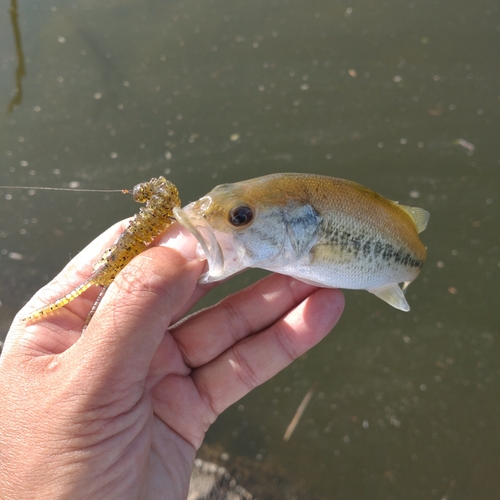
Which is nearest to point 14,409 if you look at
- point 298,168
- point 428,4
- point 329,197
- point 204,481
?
point 329,197

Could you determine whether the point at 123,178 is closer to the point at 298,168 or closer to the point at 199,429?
the point at 298,168

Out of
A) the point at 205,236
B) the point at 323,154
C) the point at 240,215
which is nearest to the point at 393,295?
the point at 240,215

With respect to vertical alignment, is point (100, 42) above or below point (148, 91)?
above

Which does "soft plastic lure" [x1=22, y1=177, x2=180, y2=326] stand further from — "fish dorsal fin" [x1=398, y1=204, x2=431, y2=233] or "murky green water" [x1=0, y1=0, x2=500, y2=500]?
"murky green water" [x1=0, y1=0, x2=500, y2=500]

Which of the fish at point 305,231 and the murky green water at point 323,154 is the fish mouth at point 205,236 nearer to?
the fish at point 305,231

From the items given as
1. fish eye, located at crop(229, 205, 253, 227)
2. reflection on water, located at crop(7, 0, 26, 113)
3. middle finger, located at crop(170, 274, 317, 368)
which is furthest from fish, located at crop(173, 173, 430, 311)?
reflection on water, located at crop(7, 0, 26, 113)

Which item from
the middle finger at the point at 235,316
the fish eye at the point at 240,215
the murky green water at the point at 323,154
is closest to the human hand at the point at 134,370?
the middle finger at the point at 235,316
